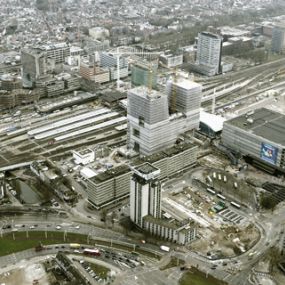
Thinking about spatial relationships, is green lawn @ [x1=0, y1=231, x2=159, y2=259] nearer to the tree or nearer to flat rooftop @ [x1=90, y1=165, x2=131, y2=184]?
flat rooftop @ [x1=90, y1=165, x2=131, y2=184]

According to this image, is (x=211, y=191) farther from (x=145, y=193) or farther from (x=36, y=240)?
(x=36, y=240)

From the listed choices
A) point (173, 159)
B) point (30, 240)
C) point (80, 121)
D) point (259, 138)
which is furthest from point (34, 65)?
point (30, 240)

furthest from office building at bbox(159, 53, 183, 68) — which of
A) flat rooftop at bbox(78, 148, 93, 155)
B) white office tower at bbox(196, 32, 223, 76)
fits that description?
flat rooftop at bbox(78, 148, 93, 155)

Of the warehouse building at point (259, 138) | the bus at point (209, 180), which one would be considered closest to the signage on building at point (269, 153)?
the warehouse building at point (259, 138)

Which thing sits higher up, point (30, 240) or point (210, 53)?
point (210, 53)

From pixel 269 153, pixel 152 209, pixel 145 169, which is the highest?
pixel 145 169

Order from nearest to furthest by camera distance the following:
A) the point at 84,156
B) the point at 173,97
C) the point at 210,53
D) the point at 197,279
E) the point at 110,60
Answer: the point at 197,279, the point at 84,156, the point at 173,97, the point at 110,60, the point at 210,53

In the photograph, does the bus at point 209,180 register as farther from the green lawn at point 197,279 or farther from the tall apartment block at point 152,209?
the green lawn at point 197,279
